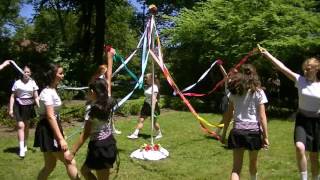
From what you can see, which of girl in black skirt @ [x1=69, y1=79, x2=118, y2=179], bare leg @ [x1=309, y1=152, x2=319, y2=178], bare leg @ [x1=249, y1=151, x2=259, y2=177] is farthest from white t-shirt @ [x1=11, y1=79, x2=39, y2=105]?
bare leg @ [x1=309, y1=152, x2=319, y2=178]

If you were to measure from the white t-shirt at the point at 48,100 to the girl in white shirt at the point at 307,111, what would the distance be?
2.74 m

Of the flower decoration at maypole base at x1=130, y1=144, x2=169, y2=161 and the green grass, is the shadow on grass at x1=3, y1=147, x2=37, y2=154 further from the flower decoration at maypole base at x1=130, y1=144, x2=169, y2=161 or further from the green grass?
the flower decoration at maypole base at x1=130, y1=144, x2=169, y2=161

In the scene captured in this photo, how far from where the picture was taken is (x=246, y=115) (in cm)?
603

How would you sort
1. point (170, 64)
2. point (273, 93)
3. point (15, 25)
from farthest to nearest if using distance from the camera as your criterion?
point (15, 25)
point (170, 64)
point (273, 93)

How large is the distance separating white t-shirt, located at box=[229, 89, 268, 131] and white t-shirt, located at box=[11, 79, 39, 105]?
516 cm

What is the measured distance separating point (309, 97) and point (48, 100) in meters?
3.36

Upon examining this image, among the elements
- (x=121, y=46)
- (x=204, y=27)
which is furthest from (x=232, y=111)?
(x=121, y=46)

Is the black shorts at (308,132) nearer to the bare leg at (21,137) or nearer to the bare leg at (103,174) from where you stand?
the bare leg at (103,174)

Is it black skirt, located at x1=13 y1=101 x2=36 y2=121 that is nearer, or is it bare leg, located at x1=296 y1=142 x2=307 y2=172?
bare leg, located at x1=296 y1=142 x2=307 y2=172

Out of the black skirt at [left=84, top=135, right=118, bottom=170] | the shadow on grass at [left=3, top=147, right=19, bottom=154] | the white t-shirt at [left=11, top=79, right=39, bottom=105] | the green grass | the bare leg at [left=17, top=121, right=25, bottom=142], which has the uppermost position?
the white t-shirt at [left=11, top=79, right=39, bottom=105]

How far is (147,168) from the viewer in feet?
27.8

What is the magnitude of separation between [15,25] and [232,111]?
5363 cm

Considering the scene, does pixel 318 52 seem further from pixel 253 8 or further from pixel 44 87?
pixel 44 87

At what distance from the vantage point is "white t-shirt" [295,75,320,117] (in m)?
6.29
